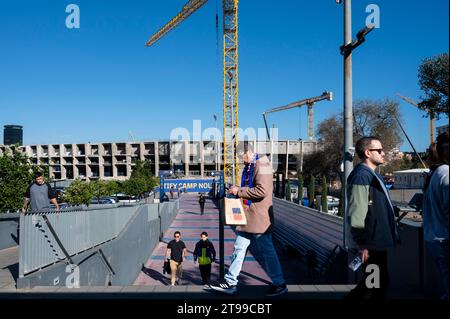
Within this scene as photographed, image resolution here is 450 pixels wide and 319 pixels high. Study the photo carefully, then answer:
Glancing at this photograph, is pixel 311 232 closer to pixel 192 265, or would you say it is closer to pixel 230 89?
pixel 192 265

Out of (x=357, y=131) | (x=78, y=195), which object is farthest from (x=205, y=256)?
(x=357, y=131)

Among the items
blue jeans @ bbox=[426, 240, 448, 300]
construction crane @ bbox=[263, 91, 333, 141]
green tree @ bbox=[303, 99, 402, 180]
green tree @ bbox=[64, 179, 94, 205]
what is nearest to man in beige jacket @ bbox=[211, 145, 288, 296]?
blue jeans @ bbox=[426, 240, 448, 300]

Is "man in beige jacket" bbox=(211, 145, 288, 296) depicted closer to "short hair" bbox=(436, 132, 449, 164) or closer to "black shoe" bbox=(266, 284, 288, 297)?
"black shoe" bbox=(266, 284, 288, 297)

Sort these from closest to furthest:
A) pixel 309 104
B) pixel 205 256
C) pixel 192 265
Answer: pixel 205 256 → pixel 192 265 → pixel 309 104

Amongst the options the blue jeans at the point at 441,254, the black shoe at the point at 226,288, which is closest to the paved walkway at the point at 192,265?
the black shoe at the point at 226,288

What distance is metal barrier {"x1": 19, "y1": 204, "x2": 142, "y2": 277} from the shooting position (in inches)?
216

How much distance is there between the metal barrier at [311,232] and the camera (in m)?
11.4

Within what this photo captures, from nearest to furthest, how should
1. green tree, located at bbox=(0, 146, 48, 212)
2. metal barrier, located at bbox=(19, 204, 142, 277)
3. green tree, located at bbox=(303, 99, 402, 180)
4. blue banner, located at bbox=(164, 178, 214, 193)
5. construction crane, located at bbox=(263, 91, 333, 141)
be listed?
metal barrier, located at bbox=(19, 204, 142, 277) < green tree, located at bbox=(0, 146, 48, 212) < blue banner, located at bbox=(164, 178, 214, 193) < green tree, located at bbox=(303, 99, 402, 180) < construction crane, located at bbox=(263, 91, 333, 141)

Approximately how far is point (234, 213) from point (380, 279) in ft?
5.25

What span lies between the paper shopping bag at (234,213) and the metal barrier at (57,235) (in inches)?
110

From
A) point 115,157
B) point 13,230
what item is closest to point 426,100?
point 13,230

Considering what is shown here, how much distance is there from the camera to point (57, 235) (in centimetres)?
682

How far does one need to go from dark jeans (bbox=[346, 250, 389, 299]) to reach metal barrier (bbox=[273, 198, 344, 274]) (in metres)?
5.97
